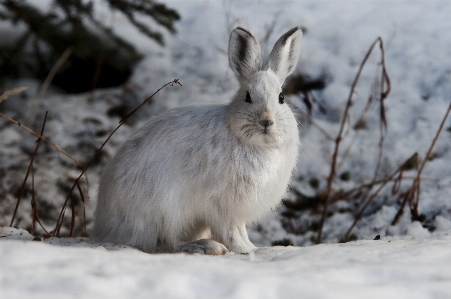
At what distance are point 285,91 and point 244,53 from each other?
2.41 meters

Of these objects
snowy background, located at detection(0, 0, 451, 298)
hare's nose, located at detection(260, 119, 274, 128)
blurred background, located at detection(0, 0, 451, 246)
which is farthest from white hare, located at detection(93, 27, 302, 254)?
blurred background, located at detection(0, 0, 451, 246)

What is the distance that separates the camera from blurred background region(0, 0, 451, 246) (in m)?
4.96

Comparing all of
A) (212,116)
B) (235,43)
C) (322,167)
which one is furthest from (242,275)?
(322,167)

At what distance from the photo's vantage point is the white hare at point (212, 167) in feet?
11.1

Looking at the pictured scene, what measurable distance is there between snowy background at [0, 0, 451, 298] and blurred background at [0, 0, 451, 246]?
0.02 metres

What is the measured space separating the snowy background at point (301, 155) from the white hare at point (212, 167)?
0.44 meters

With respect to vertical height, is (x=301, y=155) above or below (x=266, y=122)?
above

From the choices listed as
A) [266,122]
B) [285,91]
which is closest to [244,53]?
[266,122]

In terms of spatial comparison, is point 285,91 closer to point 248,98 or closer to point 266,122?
point 248,98

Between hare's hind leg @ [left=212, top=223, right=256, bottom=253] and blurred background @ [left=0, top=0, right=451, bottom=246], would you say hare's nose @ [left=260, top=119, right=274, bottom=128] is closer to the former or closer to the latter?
hare's hind leg @ [left=212, top=223, right=256, bottom=253]

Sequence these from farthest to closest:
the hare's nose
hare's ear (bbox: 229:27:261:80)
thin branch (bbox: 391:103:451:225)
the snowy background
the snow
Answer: thin branch (bbox: 391:103:451:225), hare's ear (bbox: 229:27:261:80), the hare's nose, the snowy background, the snow

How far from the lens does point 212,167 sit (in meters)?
3.39

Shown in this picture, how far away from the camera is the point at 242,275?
2.29 metres

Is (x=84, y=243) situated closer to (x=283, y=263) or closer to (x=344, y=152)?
(x=283, y=263)
